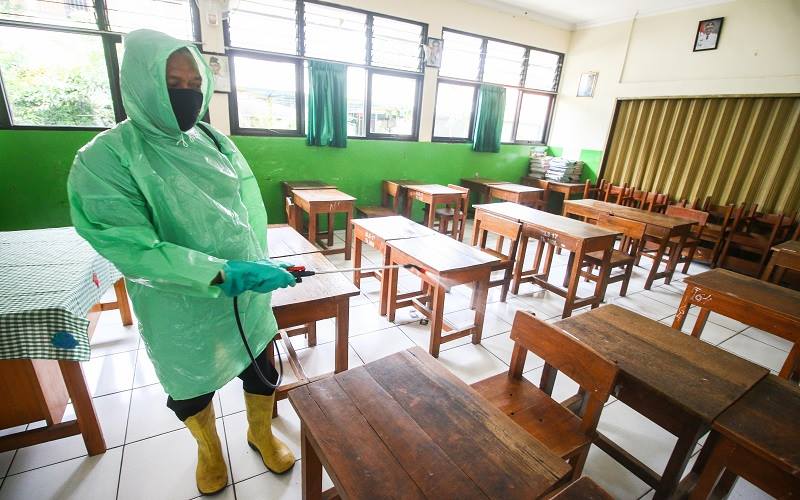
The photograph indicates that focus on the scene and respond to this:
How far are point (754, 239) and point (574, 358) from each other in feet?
14.4

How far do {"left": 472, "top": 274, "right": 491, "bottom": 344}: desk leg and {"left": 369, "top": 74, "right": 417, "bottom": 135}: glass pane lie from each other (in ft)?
11.0

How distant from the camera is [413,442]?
100cm

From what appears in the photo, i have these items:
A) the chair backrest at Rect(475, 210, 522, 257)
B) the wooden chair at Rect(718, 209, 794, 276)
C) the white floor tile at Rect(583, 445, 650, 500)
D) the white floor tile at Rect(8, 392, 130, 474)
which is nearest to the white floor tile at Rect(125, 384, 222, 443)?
the white floor tile at Rect(8, 392, 130, 474)

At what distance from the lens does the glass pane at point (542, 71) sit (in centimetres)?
612

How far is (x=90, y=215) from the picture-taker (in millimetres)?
994

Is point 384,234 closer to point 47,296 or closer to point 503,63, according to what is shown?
point 47,296

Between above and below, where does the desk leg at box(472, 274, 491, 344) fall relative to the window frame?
below

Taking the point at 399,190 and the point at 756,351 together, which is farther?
the point at 399,190

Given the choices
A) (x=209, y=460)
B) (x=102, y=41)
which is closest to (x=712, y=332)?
(x=209, y=460)

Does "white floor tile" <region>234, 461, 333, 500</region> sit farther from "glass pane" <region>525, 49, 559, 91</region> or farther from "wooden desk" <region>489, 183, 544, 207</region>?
"glass pane" <region>525, 49, 559, 91</region>

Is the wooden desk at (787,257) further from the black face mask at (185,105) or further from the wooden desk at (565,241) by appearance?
the black face mask at (185,105)

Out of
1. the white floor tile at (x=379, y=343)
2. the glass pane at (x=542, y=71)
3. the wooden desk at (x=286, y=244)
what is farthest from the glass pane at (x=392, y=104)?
the white floor tile at (x=379, y=343)

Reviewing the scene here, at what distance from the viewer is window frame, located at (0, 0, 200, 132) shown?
334cm

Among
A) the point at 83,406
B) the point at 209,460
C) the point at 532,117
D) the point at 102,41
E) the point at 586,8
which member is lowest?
the point at 209,460
